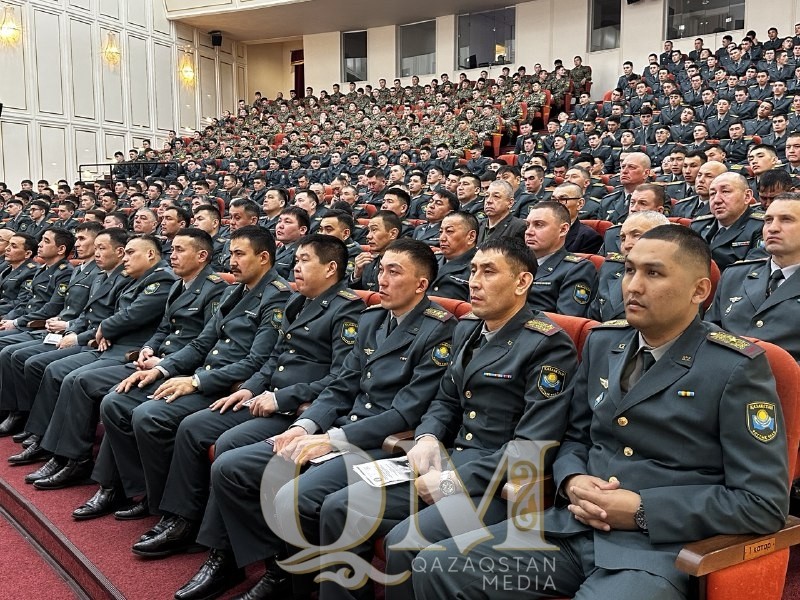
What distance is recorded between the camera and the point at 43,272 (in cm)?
394

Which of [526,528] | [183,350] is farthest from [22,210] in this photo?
[526,528]

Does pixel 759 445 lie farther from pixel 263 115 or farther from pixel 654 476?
pixel 263 115

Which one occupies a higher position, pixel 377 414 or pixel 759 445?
pixel 759 445

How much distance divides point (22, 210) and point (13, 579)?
673 cm

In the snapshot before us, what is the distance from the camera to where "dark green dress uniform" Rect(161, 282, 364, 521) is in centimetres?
210

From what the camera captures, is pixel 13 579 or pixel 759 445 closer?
pixel 759 445

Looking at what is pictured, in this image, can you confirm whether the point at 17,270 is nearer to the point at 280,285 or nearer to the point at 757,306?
the point at 280,285

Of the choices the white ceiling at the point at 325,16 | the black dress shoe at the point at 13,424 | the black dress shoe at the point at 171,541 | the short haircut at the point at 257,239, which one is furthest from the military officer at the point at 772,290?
the white ceiling at the point at 325,16

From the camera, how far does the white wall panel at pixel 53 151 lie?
1146cm

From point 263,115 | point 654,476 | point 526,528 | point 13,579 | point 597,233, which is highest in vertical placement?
point 263,115

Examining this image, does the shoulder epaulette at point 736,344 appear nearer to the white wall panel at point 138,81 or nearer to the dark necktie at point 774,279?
the dark necktie at point 774,279

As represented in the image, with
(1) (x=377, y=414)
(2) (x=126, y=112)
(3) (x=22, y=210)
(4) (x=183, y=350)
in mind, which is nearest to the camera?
(1) (x=377, y=414)

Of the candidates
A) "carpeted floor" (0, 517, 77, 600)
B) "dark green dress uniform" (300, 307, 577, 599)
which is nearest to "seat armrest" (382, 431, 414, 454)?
"dark green dress uniform" (300, 307, 577, 599)

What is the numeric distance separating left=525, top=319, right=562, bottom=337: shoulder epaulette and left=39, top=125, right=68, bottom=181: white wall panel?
39.0 ft
